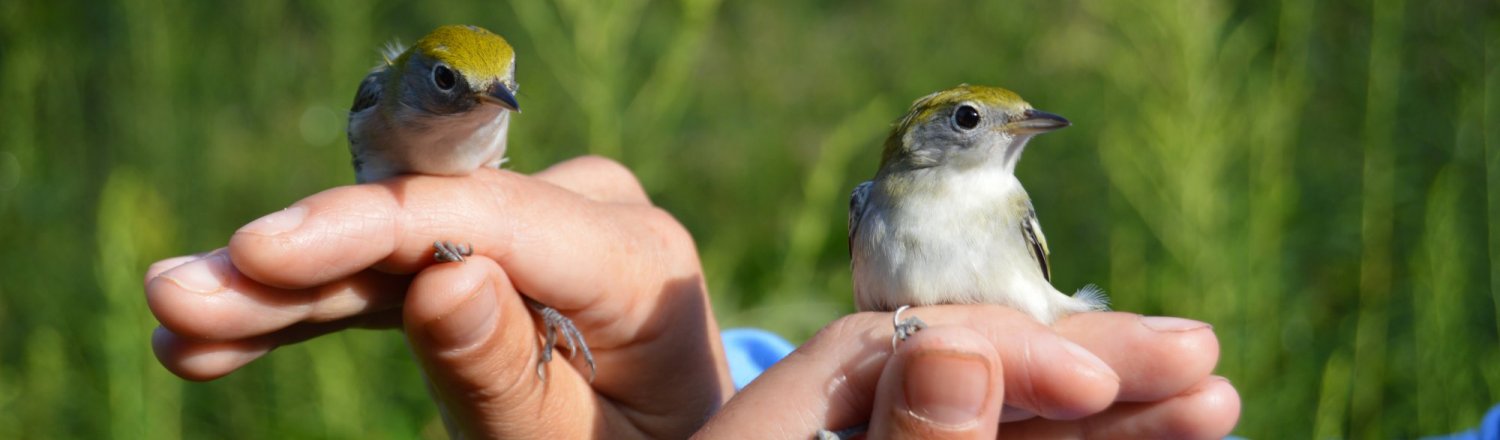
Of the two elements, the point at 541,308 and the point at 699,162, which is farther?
the point at 699,162

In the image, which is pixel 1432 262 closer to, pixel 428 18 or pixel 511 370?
pixel 511 370

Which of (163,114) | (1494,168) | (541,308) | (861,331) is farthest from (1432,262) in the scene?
(163,114)

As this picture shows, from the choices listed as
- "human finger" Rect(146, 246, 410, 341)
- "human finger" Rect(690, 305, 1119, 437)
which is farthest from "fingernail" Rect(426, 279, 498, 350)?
"human finger" Rect(690, 305, 1119, 437)

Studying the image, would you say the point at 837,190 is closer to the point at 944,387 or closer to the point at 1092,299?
the point at 1092,299

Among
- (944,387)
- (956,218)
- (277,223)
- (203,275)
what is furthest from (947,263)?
(203,275)

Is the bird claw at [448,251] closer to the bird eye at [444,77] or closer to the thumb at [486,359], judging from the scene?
the thumb at [486,359]

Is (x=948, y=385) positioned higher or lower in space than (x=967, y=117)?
lower
